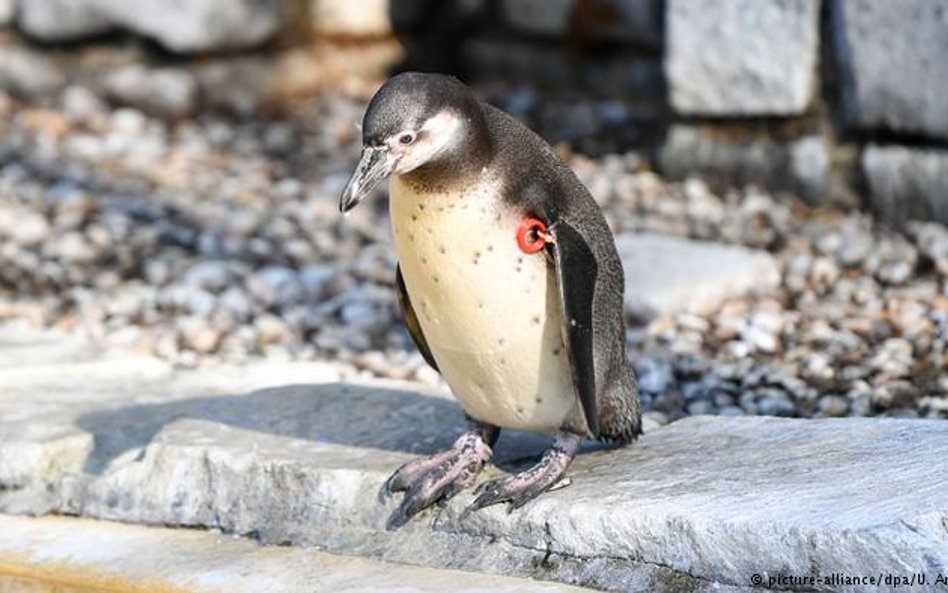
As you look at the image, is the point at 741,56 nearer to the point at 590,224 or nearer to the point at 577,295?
the point at 590,224

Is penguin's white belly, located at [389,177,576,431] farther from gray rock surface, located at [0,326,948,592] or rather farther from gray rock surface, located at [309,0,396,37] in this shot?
gray rock surface, located at [309,0,396,37]

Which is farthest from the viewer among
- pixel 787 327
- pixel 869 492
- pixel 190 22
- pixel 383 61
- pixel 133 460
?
pixel 383 61

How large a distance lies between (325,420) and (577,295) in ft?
2.79

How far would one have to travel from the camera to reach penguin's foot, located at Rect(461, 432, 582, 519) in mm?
3215

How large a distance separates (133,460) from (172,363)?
2.91ft

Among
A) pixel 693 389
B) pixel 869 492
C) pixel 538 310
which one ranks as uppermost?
pixel 538 310

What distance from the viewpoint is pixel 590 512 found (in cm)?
309

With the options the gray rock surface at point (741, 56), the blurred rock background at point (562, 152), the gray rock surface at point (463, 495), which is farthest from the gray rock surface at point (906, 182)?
the gray rock surface at point (463, 495)

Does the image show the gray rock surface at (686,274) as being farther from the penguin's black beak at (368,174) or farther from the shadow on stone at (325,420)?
the penguin's black beak at (368,174)

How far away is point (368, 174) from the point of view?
9.91 ft

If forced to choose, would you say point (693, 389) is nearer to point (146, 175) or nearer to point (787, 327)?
point (787, 327)

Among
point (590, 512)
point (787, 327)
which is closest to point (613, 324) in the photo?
point (590, 512)

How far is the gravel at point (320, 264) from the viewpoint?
14.6ft

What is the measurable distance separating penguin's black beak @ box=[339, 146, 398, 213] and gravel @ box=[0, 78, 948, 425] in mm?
1226
